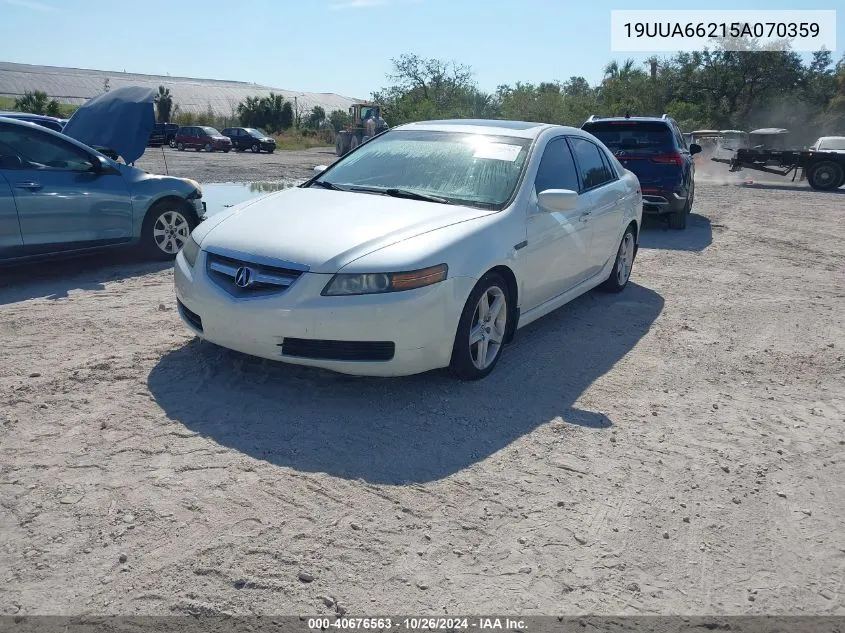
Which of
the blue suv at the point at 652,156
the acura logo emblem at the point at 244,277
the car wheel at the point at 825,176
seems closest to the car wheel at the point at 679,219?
the blue suv at the point at 652,156

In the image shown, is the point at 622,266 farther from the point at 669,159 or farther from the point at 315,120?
the point at 315,120

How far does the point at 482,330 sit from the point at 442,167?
1.40 metres

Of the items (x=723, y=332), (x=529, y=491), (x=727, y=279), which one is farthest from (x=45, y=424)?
(x=727, y=279)

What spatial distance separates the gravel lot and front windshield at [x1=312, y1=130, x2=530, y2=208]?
1.20 metres

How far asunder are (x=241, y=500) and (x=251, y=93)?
8587cm

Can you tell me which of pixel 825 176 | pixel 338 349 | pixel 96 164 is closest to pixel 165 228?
pixel 96 164

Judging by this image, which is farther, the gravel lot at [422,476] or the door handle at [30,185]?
the door handle at [30,185]

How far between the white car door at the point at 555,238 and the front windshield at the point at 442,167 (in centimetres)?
25

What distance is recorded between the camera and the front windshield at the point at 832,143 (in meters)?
21.4

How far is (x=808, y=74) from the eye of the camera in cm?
4712

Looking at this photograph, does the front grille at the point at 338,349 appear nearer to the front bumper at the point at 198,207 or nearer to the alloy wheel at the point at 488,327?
the alloy wheel at the point at 488,327

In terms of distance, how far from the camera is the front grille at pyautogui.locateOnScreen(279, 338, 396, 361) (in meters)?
4.14

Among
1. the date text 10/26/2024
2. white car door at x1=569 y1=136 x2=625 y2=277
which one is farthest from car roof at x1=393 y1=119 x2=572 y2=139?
the date text 10/26/2024

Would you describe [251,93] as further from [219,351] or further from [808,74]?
[219,351]
